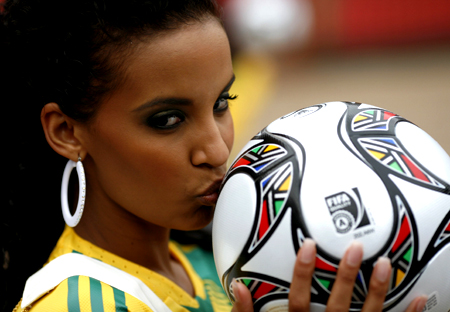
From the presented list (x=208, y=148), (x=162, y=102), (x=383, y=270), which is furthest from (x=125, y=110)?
(x=383, y=270)

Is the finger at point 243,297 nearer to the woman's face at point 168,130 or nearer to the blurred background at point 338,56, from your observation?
the woman's face at point 168,130

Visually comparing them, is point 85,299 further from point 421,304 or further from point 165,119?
point 421,304

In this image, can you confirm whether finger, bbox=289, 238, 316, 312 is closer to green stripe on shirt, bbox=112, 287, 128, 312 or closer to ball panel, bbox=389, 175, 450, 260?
ball panel, bbox=389, 175, 450, 260

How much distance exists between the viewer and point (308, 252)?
43.5 inches

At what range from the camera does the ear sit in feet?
4.96

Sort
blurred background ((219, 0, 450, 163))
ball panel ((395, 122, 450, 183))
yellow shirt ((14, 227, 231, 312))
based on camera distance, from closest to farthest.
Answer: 1. ball panel ((395, 122, 450, 183))
2. yellow shirt ((14, 227, 231, 312))
3. blurred background ((219, 0, 450, 163))

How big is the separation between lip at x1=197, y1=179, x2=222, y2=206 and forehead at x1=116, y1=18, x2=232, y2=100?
279 mm

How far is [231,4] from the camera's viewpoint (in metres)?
8.08

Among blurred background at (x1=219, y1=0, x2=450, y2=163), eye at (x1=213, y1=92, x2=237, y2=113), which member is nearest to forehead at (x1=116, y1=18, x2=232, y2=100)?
eye at (x1=213, y1=92, x2=237, y2=113)

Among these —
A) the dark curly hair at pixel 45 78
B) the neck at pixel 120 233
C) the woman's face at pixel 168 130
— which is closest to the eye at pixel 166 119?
the woman's face at pixel 168 130

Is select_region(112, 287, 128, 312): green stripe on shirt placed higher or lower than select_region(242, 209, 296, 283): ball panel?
lower

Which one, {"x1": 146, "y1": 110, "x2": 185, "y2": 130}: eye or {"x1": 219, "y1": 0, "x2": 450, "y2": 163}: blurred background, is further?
{"x1": 219, "y1": 0, "x2": 450, "y2": 163}: blurred background

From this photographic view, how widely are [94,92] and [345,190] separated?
2.46 feet

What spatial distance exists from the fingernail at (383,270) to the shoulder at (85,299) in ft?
2.09
